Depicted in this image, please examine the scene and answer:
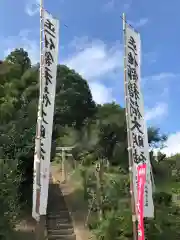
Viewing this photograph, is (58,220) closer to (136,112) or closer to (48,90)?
(136,112)

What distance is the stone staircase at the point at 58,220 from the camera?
Result: 13.8 m

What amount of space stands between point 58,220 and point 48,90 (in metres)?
6.85

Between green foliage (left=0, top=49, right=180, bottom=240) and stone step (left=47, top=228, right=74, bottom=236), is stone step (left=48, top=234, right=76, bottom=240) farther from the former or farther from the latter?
green foliage (left=0, top=49, right=180, bottom=240)

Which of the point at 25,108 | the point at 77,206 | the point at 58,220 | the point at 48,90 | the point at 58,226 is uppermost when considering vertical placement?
the point at 25,108

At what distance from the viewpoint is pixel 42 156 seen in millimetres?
9375

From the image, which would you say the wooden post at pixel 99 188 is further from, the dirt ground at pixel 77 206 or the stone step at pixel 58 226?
the stone step at pixel 58 226

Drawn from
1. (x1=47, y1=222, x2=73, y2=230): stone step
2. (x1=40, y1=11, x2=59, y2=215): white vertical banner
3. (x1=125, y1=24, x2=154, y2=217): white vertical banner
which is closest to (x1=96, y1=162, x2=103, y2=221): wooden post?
(x1=47, y1=222, x2=73, y2=230): stone step

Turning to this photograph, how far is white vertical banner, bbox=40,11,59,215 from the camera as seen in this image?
936cm

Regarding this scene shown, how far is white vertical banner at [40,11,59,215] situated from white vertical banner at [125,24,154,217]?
6.46 feet

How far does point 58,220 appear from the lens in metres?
15.0

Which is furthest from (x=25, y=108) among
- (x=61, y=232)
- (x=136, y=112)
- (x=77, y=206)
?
(x=136, y=112)

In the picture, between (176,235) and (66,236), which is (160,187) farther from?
(66,236)

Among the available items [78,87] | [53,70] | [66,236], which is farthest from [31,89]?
[78,87]

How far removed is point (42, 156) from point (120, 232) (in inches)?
170
